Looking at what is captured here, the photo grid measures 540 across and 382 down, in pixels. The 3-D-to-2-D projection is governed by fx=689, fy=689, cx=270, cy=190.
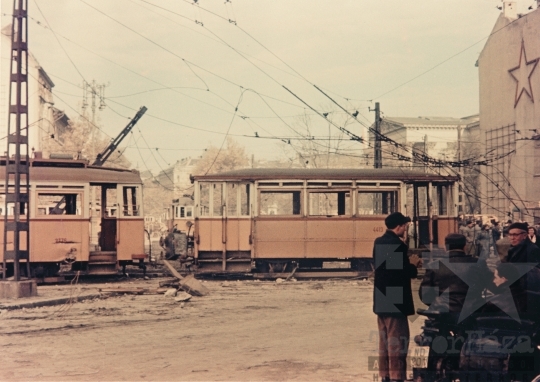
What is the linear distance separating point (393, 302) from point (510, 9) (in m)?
45.5

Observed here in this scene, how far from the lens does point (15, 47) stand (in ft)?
52.0

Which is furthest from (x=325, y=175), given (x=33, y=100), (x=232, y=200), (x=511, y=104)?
(x=33, y=100)

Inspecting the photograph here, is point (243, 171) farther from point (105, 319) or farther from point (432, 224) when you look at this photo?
point (105, 319)

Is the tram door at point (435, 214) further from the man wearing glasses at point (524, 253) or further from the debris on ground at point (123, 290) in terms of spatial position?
the man wearing glasses at point (524, 253)

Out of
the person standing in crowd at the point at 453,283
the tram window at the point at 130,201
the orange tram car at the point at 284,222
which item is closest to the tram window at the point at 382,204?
the orange tram car at the point at 284,222

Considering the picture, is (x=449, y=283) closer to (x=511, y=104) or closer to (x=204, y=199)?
(x=204, y=199)

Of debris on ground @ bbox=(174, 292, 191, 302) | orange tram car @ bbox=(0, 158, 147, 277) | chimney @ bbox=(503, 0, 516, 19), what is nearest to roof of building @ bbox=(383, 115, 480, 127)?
chimney @ bbox=(503, 0, 516, 19)

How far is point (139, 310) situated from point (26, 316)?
7.23 ft

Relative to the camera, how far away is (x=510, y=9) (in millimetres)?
47375

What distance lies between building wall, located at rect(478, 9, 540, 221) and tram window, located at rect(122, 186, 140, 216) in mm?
25450

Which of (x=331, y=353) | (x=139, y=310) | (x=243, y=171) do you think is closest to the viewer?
(x=331, y=353)

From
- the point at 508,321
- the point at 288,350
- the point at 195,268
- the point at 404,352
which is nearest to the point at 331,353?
the point at 288,350

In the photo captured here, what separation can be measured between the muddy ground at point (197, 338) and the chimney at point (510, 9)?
3586 centimetres

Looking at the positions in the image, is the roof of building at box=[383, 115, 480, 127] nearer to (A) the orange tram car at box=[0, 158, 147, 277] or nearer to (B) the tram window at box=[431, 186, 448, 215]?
(B) the tram window at box=[431, 186, 448, 215]
